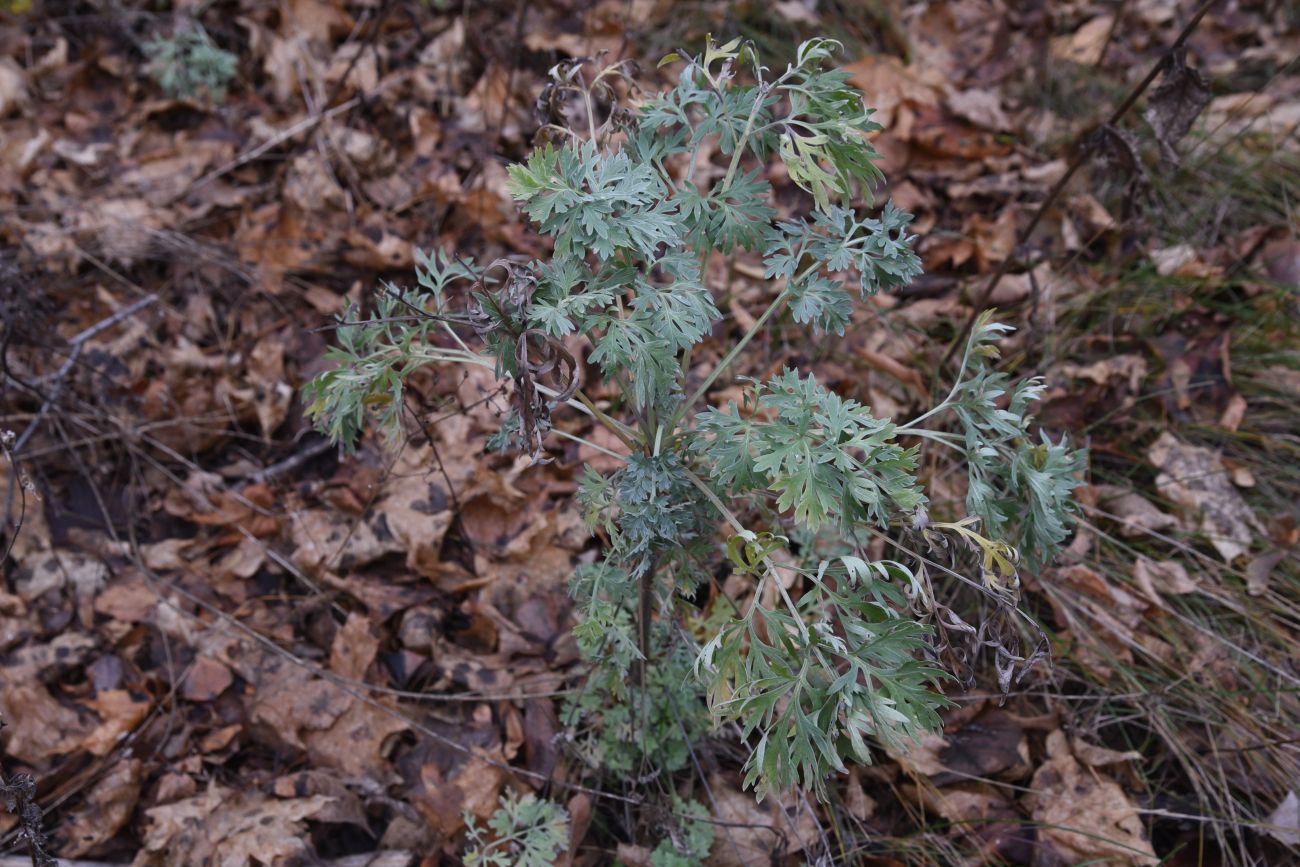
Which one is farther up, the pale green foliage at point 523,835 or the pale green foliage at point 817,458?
the pale green foliage at point 817,458

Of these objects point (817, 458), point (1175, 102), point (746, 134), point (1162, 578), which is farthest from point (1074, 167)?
point (817, 458)

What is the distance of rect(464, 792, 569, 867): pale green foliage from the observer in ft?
6.84

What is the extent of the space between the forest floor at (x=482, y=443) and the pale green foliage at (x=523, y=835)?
0.36 ft

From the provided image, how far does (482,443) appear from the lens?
3041 mm

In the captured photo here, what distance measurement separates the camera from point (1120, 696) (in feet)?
7.73

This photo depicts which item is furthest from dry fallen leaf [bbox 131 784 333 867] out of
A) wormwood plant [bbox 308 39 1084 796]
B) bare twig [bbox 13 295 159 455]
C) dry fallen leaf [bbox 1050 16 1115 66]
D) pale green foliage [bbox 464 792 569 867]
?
dry fallen leaf [bbox 1050 16 1115 66]

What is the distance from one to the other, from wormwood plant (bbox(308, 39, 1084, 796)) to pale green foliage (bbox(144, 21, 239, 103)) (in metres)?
2.88

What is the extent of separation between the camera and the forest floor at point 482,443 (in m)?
2.35

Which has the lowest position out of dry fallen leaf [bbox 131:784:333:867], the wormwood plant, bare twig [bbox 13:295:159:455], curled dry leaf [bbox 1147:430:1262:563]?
dry fallen leaf [bbox 131:784:333:867]

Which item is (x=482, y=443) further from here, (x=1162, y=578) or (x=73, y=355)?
(x=1162, y=578)

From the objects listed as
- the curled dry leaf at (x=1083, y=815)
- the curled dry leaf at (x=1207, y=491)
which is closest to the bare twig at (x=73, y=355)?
the curled dry leaf at (x=1083, y=815)

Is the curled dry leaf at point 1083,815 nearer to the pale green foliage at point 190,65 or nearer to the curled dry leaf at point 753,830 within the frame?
the curled dry leaf at point 753,830

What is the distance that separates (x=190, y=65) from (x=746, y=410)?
366cm

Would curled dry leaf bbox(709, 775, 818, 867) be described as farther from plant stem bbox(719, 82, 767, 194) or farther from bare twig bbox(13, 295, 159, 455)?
bare twig bbox(13, 295, 159, 455)
